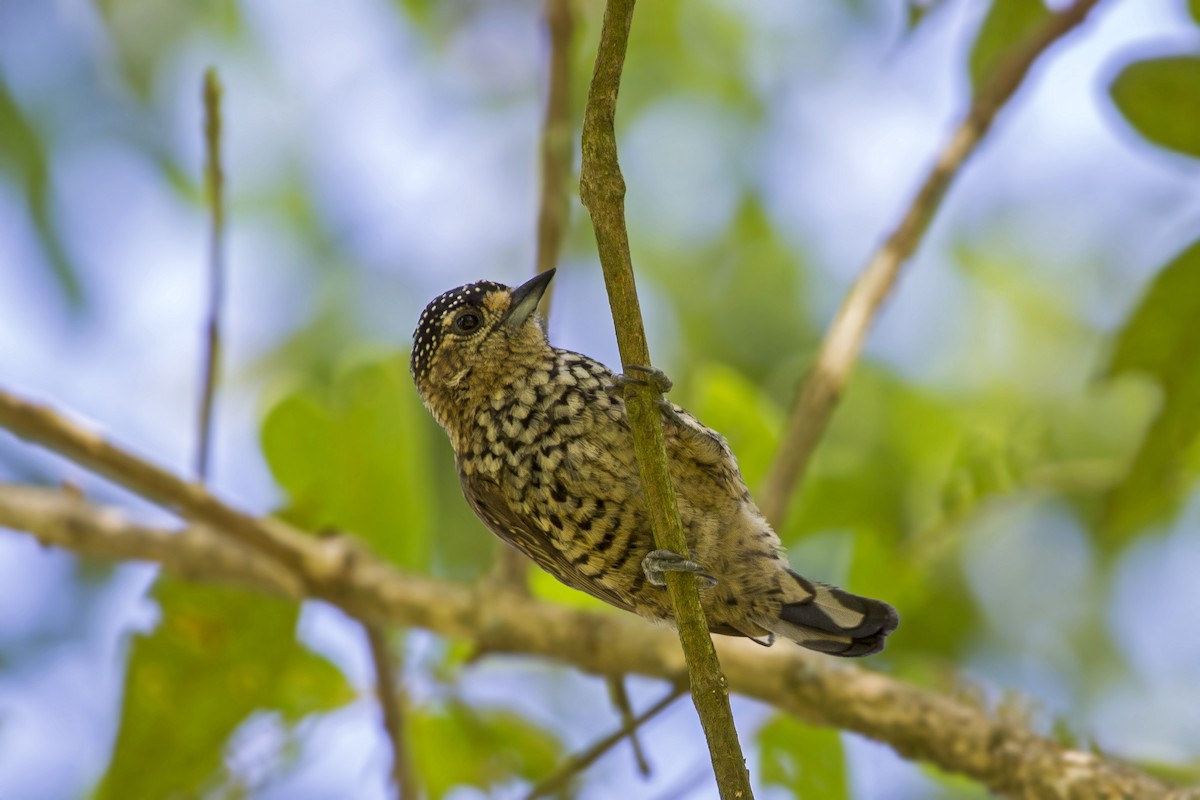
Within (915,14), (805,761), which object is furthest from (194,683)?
(915,14)

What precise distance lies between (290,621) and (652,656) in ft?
4.32

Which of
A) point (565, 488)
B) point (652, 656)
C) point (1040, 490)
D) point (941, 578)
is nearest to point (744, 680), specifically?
point (652, 656)

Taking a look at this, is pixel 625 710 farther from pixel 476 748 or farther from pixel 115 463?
pixel 115 463

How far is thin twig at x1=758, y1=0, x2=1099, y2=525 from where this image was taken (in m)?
4.11

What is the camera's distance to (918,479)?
5660 millimetres

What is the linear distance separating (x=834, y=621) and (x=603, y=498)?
70cm

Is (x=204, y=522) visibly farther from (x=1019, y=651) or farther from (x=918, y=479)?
(x=1019, y=651)

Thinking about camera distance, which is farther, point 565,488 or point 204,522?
point 204,522

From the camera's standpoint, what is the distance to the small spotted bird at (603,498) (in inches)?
120

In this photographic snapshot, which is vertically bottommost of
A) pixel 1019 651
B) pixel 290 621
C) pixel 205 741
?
pixel 205 741

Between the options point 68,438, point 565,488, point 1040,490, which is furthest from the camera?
point 1040,490

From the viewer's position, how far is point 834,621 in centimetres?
320

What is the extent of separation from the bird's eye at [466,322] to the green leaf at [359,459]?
2.81 ft

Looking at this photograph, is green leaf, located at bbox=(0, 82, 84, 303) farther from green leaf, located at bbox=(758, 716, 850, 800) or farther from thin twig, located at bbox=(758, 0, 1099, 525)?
green leaf, located at bbox=(758, 716, 850, 800)
